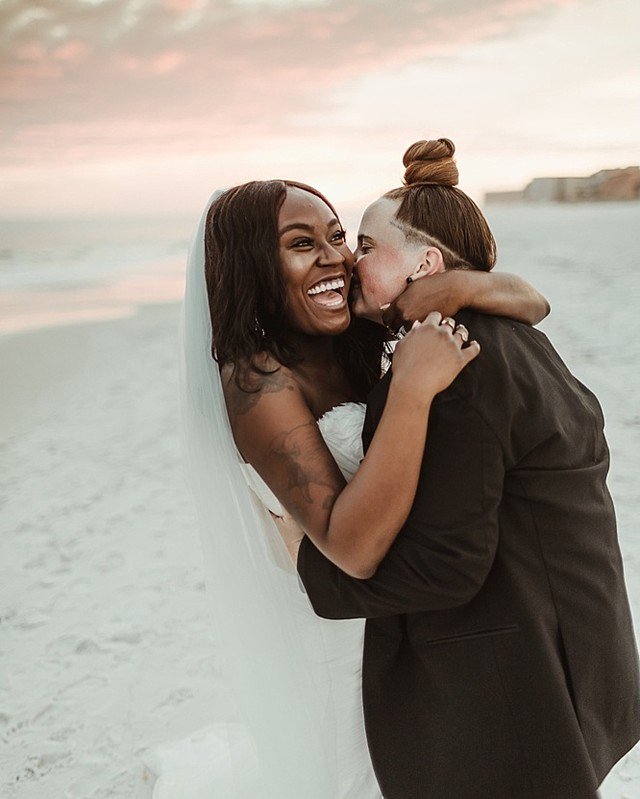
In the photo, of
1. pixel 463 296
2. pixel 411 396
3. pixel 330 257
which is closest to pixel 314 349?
pixel 330 257

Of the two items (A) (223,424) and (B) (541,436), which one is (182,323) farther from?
(B) (541,436)

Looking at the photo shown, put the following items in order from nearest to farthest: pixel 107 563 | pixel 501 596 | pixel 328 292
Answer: pixel 501 596 < pixel 328 292 < pixel 107 563

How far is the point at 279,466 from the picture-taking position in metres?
2.15

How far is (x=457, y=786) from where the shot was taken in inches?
82.1

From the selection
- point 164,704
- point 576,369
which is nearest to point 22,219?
point 576,369

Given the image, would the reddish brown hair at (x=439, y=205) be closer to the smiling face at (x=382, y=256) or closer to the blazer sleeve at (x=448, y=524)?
the smiling face at (x=382, y=256)

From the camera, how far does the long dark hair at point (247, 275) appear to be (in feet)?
7.94

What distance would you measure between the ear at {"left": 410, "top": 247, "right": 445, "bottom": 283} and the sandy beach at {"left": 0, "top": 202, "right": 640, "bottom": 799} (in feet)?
7.66

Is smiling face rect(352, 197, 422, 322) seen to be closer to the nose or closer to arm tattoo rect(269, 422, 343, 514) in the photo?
the nose

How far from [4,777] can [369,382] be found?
8.01 feet

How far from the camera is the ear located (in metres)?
2.13

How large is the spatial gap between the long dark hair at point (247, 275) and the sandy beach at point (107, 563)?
6.94ft

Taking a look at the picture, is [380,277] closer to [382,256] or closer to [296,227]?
[382,256]

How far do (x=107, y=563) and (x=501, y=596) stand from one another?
398 centimetres
